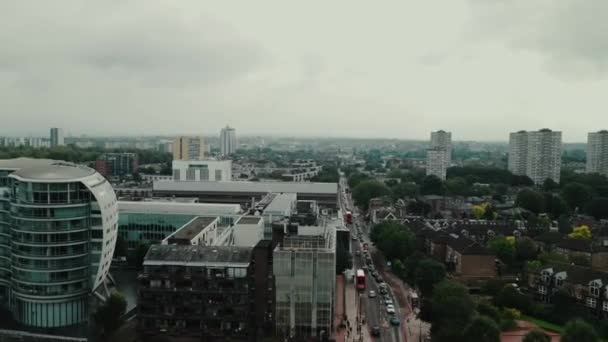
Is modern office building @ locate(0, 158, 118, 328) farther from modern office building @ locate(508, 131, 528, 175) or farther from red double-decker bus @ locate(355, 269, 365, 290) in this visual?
modern office building @ locate(508, 131, 528, 175)

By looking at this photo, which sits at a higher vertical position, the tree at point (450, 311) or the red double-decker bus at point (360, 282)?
the tree at point (450, 311)

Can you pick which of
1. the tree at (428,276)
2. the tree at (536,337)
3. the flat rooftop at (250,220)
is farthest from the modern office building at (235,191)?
the tree at (536,337)

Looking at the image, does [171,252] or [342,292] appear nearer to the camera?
[171,252]

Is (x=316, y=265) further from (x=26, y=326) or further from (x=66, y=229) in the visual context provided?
(x=26, y=326)

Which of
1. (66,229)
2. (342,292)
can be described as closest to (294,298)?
(342,292)

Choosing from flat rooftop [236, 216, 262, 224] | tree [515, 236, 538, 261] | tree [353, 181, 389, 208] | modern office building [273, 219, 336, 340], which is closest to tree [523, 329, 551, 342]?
modern office building [273, 219, 336, 340]

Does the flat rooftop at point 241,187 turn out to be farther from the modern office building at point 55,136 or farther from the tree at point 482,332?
the modern office building at point 55,136
